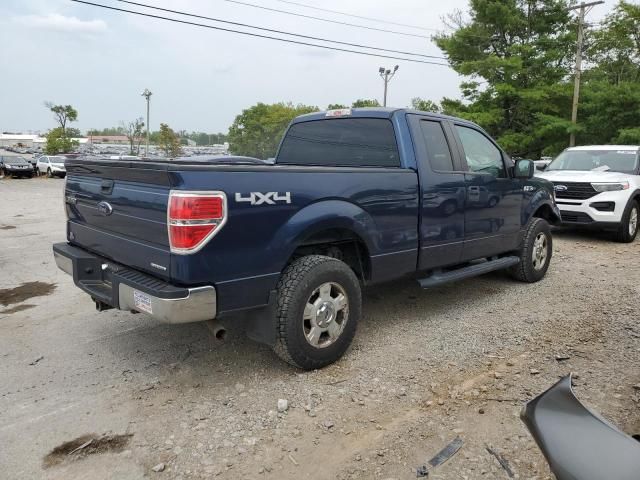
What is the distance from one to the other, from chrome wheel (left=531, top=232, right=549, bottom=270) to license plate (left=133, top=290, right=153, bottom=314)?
462 centimetres

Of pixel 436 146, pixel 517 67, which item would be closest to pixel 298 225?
pixel 436 146

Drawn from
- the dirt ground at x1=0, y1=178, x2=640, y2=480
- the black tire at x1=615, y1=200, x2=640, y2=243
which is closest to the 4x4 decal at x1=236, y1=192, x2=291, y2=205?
the dirt ground at x1=0, y1=178, x2=640, y2=480

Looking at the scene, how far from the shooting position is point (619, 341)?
4363 mm

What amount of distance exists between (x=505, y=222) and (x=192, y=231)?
371 centimetres

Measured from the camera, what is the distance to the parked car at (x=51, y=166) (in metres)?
31.2

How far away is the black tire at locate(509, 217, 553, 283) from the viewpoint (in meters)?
5.96

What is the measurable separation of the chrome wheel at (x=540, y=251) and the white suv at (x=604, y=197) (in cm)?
314

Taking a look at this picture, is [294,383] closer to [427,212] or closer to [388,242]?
[388,242]

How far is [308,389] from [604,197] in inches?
298

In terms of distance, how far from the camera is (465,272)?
16.1 feet

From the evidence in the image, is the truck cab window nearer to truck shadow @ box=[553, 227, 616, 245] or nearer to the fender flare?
the fender flare

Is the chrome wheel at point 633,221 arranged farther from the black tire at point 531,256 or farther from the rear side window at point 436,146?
the rear side window at point 436,146

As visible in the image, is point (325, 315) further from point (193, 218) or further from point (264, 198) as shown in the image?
point (193, 218)

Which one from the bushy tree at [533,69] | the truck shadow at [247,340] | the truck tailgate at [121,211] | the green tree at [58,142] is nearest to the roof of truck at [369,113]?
the truck shadow at [247,340]
